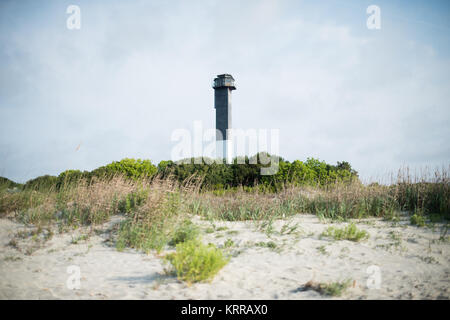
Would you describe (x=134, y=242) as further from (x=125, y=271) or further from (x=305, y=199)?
(x=305, y=199)

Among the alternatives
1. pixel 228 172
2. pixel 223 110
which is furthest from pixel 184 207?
pixel 223 110

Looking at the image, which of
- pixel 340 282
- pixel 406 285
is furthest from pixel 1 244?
pixel 406 285

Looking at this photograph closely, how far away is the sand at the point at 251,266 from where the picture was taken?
3154 millimetres

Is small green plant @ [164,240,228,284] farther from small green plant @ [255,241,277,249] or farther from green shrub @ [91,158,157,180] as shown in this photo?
green shrub @ [91,158,157,180]

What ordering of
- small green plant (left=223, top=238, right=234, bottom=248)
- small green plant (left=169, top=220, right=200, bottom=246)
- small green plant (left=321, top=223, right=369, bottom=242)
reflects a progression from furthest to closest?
small green plant (left=321, top=223, right=369, bottom=242), small green plant (left=169, top=220, right=200, bottom=246), small green plant (left=223, top=238, right=234, bottom=248)

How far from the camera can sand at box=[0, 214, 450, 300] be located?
10.3 ft

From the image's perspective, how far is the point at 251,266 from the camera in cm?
382

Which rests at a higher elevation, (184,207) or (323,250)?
(184,207)

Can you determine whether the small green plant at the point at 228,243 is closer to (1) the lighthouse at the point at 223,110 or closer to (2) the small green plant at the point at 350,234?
(2) the small green plant at the point at 350,234

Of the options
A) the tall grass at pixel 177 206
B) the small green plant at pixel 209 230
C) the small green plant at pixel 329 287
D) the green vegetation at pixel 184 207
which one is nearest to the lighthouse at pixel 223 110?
the green vegetation at pixel 184 207

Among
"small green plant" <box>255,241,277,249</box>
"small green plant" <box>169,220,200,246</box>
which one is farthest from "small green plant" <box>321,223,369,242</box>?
"small green plant" <box>169,220,200,246</box>

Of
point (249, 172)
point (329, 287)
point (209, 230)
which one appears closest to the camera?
point (329, 287)

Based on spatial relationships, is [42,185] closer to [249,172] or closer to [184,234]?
[184,234]

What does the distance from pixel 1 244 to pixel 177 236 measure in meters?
3.43
